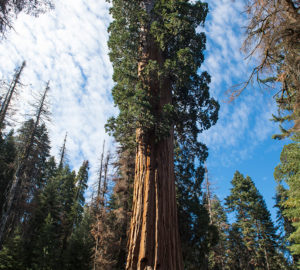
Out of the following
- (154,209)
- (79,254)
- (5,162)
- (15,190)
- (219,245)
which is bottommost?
(79,254)

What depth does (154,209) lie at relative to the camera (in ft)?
14.4

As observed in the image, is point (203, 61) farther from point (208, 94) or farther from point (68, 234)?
point (68, 234)

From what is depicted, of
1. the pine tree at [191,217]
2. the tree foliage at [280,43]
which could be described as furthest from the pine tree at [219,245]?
the tree foliage at [280,43]

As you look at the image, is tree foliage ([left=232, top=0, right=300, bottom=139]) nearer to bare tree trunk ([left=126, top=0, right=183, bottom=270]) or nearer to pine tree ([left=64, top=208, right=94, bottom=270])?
bare tree trunk ([left=126, top=0, right=183, bottom=270])

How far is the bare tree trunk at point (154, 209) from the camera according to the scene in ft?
13.0

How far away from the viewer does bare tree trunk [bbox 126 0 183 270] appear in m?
3.96

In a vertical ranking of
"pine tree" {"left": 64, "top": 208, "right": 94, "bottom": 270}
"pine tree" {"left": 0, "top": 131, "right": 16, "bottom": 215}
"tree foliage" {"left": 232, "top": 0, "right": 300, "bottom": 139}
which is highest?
"pine tree" {"left": 0, "top": 131, "right": 16, "bottom": 215}

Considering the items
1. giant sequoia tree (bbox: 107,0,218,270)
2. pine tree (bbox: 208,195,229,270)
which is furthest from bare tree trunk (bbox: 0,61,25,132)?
pine tree (bbox: 208,195,229,270)

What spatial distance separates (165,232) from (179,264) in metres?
0.69

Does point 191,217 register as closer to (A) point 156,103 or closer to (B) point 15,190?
(A) point 156,103

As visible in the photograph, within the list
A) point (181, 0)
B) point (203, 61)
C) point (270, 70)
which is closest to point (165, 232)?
point (270, 70)

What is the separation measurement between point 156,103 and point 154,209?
290 centimetres

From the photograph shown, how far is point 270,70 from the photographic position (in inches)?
134

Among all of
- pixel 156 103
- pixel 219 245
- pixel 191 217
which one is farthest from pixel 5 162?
pixel 219 245
